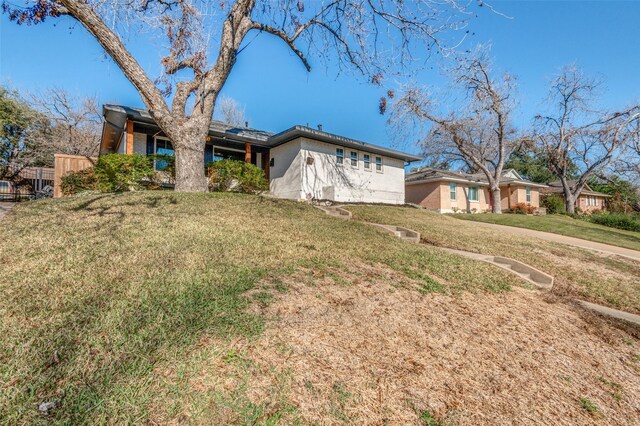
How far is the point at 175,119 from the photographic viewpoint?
29.3 ft

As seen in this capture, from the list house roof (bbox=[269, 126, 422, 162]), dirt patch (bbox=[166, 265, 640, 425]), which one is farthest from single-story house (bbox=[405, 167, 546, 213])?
dirt patch (bbox=[166, 265, 640, 425])

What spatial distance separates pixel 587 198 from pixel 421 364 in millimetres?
45141

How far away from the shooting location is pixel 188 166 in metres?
8.98

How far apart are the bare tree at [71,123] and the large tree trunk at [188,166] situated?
18883 mm

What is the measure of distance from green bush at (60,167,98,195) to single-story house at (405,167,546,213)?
2042 cm

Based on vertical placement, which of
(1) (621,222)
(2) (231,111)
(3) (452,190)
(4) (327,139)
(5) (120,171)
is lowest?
(1) (621,222)

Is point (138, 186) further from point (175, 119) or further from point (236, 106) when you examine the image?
point (236, 106)

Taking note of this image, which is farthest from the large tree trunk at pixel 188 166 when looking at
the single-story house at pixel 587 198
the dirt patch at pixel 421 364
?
the single-story house at pixel 587 198

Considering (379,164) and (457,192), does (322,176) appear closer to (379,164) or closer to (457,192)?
(379,164)

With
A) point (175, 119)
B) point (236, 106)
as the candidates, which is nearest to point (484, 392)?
point (175, 119)

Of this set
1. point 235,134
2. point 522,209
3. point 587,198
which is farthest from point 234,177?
point 587,198

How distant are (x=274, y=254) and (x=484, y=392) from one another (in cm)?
285

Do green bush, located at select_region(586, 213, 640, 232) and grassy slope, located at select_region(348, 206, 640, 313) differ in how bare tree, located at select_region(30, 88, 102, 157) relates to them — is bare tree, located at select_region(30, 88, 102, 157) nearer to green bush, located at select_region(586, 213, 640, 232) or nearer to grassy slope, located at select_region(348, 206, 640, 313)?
grassy slope, located at select_region(348, 206, 640, 313)

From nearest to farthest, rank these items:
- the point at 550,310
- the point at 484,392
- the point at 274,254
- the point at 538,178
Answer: the point at 484,392, the point at 550,310, the point at 274,254, the point at 538,178
